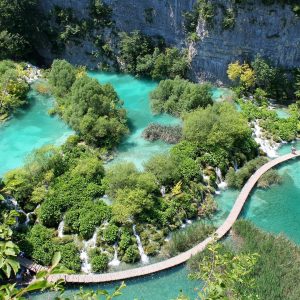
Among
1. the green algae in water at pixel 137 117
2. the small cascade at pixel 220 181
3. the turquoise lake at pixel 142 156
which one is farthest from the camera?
the green algae in water at pixel 137 117

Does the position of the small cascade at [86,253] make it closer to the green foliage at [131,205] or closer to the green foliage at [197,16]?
the green foliage at [131,205]

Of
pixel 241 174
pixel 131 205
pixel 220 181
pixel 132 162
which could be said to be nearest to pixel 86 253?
pixel 131 205

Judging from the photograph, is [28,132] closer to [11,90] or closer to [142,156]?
[11,90]

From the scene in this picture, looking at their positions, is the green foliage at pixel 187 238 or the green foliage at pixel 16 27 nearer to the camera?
the green foliage at pixel 187 238

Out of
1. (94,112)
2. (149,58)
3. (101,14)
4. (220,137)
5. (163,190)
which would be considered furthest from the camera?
(101,14)

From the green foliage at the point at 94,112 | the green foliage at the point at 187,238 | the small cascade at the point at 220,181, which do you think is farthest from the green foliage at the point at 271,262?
the green foliage at the point at 94,112

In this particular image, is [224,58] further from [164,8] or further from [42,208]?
[42,208]
